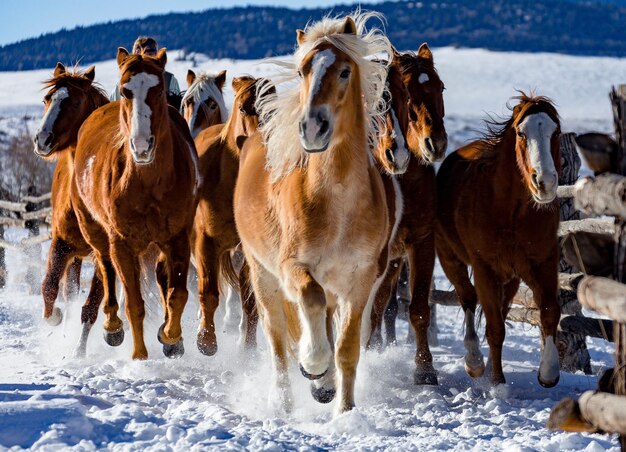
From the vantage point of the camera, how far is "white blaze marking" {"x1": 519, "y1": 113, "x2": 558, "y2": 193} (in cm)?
581

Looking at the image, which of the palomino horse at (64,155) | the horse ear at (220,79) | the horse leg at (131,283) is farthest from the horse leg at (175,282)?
the horse ear at (220,79)

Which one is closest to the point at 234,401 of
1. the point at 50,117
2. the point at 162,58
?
the point at 162,58

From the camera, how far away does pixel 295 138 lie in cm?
539

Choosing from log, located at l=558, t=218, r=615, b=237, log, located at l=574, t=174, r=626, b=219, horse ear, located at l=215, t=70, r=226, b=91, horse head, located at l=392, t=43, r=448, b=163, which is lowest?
log, located at l=574, t=174, r=626, b=219

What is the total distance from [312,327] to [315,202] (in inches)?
31.7

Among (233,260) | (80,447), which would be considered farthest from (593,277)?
(233,260)

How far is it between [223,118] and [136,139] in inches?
153

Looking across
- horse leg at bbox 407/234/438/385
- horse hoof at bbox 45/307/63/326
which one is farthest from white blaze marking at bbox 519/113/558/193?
horse hoof at bbox 45/307/63/326

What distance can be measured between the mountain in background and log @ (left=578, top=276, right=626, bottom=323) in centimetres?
9412

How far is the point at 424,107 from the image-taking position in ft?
22.6

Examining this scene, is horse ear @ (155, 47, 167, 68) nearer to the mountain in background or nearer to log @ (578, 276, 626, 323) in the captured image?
log @ (578, 276, 626, 323)

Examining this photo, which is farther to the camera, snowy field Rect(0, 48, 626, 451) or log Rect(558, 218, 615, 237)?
log Rect(558, 218, 615, 237)

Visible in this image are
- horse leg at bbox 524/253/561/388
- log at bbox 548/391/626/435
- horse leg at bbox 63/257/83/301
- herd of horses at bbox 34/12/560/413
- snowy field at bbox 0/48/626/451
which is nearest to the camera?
log at bbox 548/391/626/435

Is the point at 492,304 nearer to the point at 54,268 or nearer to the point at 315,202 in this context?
the point at 315,202
